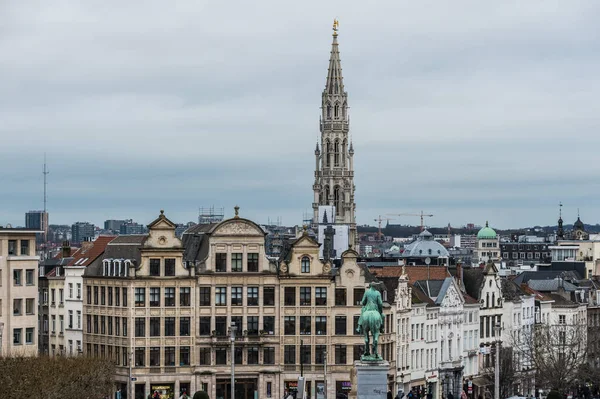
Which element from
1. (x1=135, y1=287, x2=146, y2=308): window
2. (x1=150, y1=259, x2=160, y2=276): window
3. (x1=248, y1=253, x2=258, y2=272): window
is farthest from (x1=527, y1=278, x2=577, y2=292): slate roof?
(x1=135, y1=287, x2=146, y2=308): window

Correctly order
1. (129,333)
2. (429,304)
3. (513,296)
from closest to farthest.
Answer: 1. (129,333)
2. (429,304)
3. (513,296)

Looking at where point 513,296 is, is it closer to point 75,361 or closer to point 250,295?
→ point 250,295

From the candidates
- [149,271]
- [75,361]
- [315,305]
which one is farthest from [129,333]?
[75,361]

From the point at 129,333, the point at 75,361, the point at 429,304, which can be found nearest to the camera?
the point at 75,361

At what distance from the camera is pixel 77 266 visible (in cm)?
14700

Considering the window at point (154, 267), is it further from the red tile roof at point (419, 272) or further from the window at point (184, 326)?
the red tile roof at point (419, 272)

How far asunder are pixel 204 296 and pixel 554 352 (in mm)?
38592

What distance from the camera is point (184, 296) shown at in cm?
14138

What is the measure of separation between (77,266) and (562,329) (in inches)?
2097

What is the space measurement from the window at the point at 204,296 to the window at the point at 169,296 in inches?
87.5

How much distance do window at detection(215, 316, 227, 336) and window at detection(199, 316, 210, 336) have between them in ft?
2.03

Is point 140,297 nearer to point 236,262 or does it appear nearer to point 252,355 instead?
point 236,262

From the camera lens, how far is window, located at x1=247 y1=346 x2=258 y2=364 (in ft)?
471

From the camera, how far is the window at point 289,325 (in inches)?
5674
